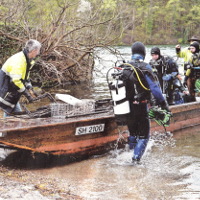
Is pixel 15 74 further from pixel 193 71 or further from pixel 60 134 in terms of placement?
pixel 193 71

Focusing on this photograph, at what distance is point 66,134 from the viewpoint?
240 inches

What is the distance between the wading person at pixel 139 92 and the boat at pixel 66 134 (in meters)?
0.76

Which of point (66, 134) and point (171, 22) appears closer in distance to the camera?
point (66, 134)

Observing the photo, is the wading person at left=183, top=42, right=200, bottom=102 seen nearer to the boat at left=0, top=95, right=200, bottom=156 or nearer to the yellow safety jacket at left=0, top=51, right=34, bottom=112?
the boat at left=0, top=95, right=200, bottom=156

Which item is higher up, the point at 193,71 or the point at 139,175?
the point at 193,71

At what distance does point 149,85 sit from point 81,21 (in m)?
7.45

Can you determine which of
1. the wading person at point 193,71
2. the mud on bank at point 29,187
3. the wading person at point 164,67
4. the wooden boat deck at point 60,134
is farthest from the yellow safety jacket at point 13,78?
the wading person at point 193,71

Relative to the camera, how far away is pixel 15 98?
6094 millimetres

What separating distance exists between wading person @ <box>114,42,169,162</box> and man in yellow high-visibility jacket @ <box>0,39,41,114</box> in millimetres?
1580

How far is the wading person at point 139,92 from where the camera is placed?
18.5 feet

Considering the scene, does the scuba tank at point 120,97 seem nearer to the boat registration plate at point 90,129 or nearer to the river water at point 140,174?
the boat registration plate at point 90,129

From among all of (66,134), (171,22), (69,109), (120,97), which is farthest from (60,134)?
(171,22)

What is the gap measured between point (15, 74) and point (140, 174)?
2612 mm

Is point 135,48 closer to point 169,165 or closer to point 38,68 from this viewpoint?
point 169,165
